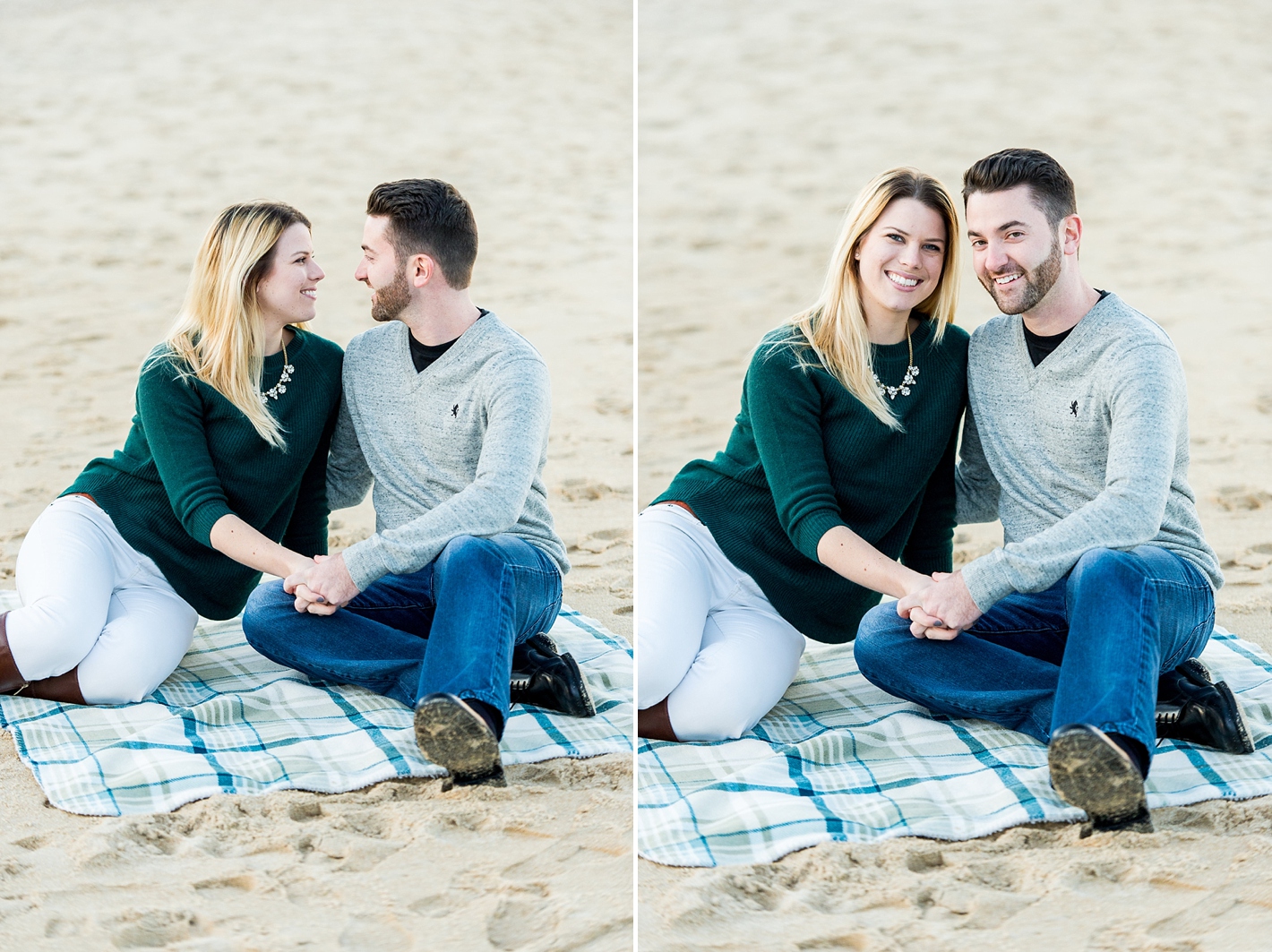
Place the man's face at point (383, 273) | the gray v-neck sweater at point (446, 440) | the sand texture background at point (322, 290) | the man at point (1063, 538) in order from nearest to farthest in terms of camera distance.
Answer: the sand texture background at point (322, 290) → the man at point (1063, 538) → the gray v-neck sweater at point (446, 440) → the man's face at point (383, 273)

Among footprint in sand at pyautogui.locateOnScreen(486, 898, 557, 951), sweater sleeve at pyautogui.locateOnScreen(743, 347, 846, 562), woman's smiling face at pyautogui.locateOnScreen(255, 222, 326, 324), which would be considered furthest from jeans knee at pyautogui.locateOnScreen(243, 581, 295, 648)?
sweater sleeve at pyautogui.locateOnScreen(743, 347, 846, 562)

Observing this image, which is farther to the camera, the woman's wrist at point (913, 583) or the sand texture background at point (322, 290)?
the woman's wrist at point (913, 583)

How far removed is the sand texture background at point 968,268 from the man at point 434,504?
20.3 inches

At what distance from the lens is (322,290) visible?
6.70 m

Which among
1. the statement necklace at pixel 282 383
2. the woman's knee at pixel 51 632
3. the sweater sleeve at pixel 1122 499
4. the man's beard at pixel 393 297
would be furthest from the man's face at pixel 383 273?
the sweater sleeve at pixel 1122 499

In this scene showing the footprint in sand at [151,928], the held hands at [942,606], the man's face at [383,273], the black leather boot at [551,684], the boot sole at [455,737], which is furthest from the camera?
the black leather boot at [551,684]

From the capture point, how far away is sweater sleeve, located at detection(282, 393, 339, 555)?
10.3ft

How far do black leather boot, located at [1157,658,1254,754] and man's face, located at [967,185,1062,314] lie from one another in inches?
31.4

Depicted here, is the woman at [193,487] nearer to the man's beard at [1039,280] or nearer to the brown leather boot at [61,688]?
the brown leather boot at [61,688]

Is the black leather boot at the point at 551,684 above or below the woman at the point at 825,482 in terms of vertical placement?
below

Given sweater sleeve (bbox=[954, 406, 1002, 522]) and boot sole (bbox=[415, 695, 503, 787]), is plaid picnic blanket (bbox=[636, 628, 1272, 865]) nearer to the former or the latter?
boot sole (bbox=[415, 695, 503, 787])

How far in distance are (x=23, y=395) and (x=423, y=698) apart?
3.42 meters

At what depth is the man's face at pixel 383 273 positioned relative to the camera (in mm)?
2922

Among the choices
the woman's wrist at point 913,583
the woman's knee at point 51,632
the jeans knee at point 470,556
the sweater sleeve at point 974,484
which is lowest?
the woman's knee at point 51,632
